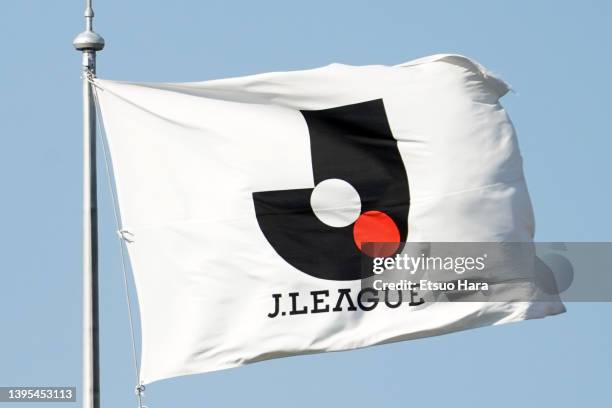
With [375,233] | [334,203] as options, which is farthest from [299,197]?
[375,233]

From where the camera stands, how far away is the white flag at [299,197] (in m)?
15.9

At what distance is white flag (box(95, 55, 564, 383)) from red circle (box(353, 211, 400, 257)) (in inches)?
0.9

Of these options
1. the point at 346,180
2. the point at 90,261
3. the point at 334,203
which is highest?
the point at 346,180

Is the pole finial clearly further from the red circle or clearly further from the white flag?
the red circle

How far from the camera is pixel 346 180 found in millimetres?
16828

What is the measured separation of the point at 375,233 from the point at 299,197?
3.20 ft

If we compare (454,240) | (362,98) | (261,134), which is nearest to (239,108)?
(261,134)

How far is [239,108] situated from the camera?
16609 mm

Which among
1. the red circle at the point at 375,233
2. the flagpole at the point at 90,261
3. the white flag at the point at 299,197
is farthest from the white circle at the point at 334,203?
the flagpole at the point at 90,261

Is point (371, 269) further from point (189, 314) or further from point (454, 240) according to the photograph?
point (189, 314)

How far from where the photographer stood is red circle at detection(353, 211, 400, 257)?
1662cm

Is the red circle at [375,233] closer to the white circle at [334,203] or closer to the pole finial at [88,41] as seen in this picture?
the white circle at [334,203]

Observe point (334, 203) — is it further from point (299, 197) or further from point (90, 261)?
point (90, 261)

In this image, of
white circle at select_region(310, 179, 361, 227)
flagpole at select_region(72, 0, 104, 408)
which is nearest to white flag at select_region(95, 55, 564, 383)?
white circle at select_region(310, 179, 361, 227)
